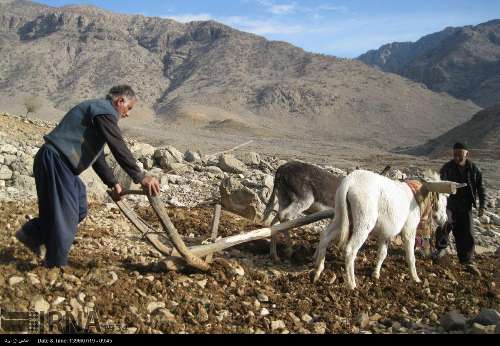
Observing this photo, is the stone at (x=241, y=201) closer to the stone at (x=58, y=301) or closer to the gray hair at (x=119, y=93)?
the gray hair at (x=119, y=93)

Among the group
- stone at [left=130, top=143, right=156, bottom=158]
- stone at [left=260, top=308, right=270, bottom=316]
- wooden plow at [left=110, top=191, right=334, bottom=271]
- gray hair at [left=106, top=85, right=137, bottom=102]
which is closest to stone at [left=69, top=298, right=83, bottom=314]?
wooden plow at [left=110, top=191, right=334, bottom=271]

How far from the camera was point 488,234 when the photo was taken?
30.7 feet

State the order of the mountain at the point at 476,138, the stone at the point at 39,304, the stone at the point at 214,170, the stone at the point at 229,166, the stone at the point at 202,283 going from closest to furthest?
the stone at the point at 39,304, the stone at the point at 202,283, the stone at the point at 214,170, the stone at the point at 229,166, the mountain at the point at 476,138

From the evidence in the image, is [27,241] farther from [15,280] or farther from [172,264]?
[172,264]

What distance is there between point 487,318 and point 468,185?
8.81 ft

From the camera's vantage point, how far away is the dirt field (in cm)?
390

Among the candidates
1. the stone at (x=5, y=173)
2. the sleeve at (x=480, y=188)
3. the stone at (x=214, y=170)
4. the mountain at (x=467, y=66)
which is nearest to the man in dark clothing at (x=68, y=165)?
the sleeve at (x=480, y=188)

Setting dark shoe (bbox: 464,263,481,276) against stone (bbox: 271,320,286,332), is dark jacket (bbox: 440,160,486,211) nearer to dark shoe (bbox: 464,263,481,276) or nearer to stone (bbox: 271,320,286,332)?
dark shoe (bbox: 464,263,481,276)

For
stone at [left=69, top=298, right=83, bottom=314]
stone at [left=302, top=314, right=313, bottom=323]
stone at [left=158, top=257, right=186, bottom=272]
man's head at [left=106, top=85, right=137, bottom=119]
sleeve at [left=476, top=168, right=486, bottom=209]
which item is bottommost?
stone at [left=302, top=314, right=313, bottom=323]

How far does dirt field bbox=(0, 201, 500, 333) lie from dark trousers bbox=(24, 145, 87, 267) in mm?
304

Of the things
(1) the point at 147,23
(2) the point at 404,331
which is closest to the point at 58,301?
(2) the point at 404,331

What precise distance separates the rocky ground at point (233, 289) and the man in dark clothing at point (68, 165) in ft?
1.22

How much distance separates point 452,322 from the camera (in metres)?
4.14

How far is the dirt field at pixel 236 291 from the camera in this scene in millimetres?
3904
